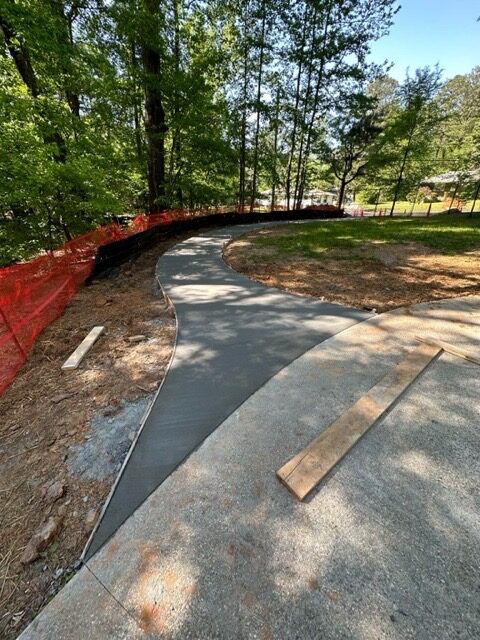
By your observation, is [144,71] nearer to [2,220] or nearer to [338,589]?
[2,220]

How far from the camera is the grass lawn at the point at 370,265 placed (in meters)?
5.07

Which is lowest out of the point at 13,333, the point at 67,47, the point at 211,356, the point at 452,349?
the point at 211,356

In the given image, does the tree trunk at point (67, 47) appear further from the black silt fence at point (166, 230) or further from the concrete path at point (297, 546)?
the concrete path at point (297, 546)

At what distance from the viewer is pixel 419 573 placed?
1334 mm

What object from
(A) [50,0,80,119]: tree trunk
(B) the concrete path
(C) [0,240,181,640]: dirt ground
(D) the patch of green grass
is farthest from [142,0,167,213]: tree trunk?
(B) the concrete path

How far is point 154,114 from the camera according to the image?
1130 centimetres

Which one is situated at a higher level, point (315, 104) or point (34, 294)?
point (315, 104)

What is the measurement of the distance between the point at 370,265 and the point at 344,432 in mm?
5760

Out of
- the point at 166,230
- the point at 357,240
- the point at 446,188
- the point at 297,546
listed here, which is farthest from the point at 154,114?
the point at 446,188

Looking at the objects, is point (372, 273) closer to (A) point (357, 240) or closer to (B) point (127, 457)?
(A) point (357, 240)

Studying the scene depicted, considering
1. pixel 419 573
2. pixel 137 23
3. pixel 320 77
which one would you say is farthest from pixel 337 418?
pixel 320 77

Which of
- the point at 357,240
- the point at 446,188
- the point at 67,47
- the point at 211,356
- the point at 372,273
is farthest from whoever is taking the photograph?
the point at 446,188

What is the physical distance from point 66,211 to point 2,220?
145 cm

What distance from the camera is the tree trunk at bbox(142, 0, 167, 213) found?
9.63 meters
